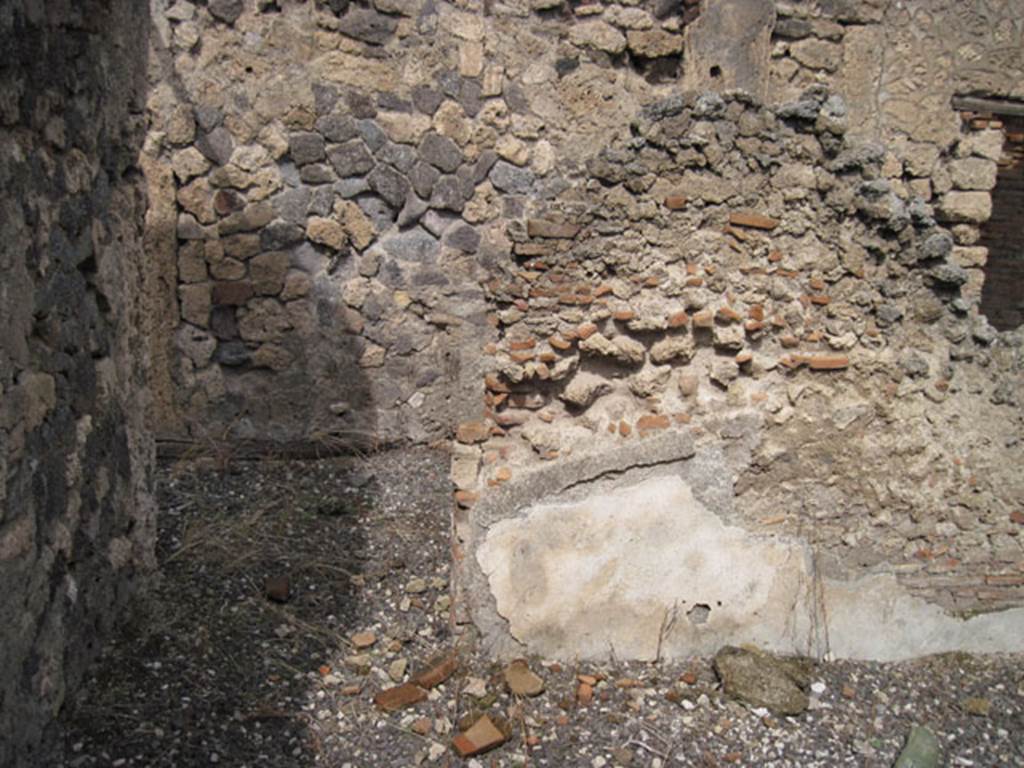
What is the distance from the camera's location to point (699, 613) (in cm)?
298

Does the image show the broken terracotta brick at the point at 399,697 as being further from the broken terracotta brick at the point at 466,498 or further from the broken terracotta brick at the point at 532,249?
the broken terracotta brick at the point at 532,249

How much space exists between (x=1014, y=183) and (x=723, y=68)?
246 centimetres

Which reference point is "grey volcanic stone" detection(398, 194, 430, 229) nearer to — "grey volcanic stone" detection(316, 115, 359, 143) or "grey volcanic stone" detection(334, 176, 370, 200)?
"grey volcanic stone" detection(334, 176, 370, 200)

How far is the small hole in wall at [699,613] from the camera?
117 inches

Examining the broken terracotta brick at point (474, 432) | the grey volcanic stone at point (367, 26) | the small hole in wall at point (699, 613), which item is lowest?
the small hole in wall at point (699, 613)

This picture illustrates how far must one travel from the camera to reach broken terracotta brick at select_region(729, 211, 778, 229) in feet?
9.85

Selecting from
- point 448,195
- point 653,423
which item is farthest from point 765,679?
point 448,195

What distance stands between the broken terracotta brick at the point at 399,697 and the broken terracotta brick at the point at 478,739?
0.23 m

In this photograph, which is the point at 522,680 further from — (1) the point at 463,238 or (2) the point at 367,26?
(2) the point at 367,26

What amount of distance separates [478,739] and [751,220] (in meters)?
1.87

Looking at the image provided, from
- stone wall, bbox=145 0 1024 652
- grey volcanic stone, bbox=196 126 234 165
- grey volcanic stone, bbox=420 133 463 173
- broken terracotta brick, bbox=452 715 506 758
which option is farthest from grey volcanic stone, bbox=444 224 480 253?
broken terracotta brick, bbox=452 715 506 758

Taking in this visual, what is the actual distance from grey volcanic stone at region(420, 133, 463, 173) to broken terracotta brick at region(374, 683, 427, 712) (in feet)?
9.00

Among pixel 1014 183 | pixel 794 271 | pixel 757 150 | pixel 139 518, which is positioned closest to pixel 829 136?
pixel 757 150

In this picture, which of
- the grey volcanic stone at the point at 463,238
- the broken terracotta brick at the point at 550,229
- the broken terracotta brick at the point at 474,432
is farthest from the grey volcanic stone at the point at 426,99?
the broken terracotta brick at the point at 474,432
